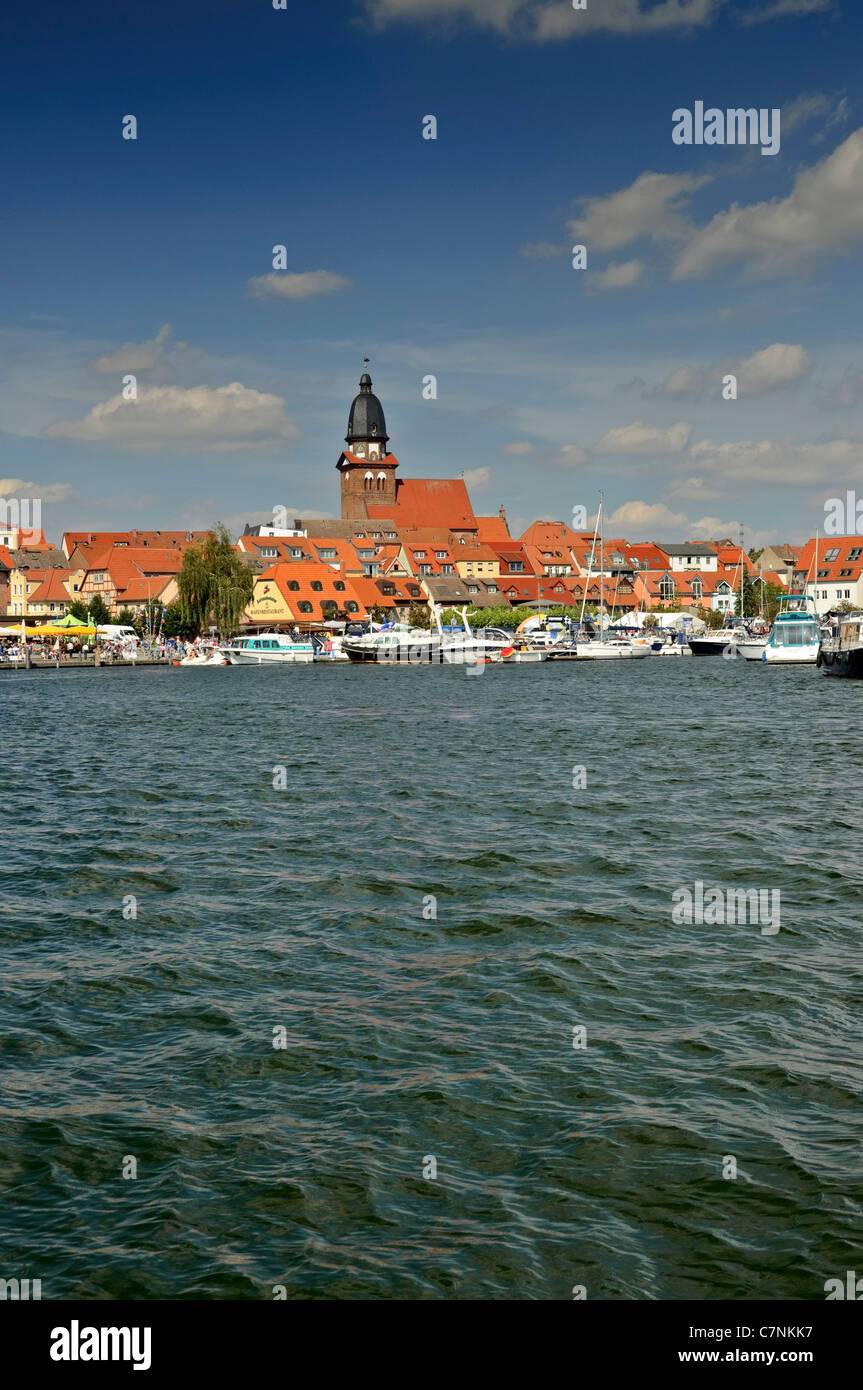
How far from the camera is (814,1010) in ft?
40.7

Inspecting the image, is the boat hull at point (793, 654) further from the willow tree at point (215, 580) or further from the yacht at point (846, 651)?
the willow tree at point (215, 580)

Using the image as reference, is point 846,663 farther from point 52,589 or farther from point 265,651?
point 52,589

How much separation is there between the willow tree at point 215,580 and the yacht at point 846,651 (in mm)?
61664

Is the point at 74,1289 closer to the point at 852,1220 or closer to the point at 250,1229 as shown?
the point at 250,1229

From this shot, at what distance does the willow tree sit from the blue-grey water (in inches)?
4125

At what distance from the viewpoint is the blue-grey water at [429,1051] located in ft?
26.4

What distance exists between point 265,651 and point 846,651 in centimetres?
6545

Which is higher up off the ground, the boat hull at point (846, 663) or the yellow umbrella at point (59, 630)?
the yellow umbrella at point (59, 630)

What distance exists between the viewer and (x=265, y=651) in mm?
131500

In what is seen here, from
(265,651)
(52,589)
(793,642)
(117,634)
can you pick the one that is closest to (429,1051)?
(793,642)

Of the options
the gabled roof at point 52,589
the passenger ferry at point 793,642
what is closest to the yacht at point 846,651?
the passenger ferry at point 793,642

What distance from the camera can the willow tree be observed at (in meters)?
131

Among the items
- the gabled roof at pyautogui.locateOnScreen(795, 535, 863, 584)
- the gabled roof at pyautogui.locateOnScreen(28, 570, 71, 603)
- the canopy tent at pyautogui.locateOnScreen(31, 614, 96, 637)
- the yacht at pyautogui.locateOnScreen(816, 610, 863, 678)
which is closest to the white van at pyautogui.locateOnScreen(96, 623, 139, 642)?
the canopy tent at pyautogui.locateOnScreen(31, 614, 96, 637)
